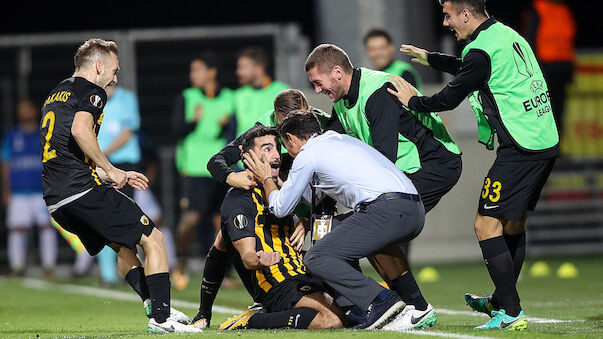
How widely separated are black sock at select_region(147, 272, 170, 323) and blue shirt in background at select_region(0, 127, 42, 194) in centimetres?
694

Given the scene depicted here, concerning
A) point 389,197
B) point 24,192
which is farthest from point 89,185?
point 24,192

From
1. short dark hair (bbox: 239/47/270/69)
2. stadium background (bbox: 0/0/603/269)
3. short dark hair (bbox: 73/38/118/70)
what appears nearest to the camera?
short dark hair (bbox: 73/38/118/70)

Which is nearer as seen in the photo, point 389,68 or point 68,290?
point 389,68

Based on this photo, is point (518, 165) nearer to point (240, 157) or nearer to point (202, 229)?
point (240, 157)

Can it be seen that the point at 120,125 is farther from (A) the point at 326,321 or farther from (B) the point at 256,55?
(A) the point at 326,321

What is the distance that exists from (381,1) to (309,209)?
23.0 ft

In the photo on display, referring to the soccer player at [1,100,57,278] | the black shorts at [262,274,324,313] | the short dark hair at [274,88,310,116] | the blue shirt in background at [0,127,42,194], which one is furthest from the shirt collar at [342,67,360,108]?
the blue shirt in background at [0,127,42,194]

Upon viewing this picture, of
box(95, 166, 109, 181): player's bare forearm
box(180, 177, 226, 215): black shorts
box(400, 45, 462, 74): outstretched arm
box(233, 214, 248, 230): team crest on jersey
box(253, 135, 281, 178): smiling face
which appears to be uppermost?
box(400, 45, 462, 74): outstretched arm

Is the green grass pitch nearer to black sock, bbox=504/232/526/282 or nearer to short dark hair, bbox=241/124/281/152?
black sock, bbox=504/232/526/282

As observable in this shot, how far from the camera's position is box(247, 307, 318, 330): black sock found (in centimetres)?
635

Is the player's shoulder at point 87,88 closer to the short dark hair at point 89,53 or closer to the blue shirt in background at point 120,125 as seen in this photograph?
the short dark hair at point 89,53

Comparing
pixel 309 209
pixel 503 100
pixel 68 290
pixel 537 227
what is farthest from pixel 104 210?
pixel 537 227

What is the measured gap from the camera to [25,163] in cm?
1317

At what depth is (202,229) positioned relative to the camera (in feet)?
39.3
